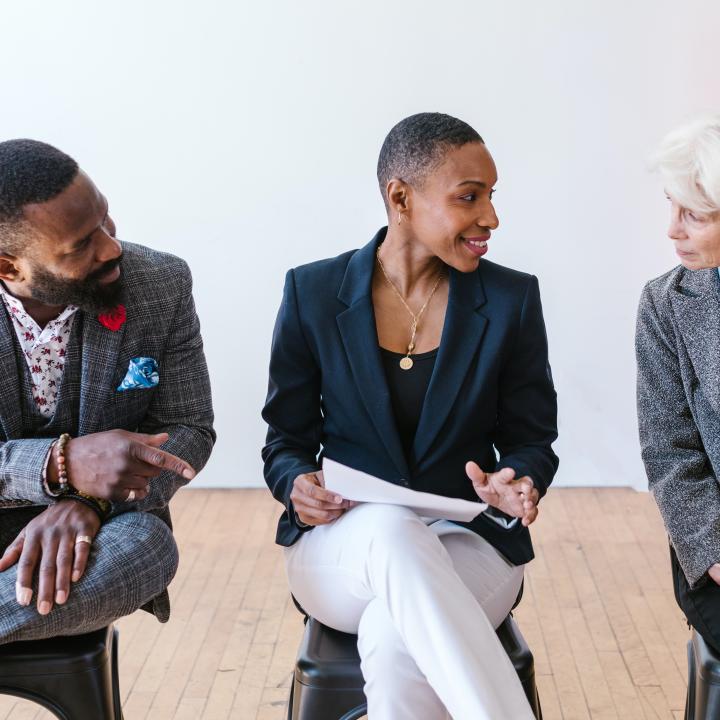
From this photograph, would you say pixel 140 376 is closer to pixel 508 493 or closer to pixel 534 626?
pixel 508 493

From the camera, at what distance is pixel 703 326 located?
2115 millimetres

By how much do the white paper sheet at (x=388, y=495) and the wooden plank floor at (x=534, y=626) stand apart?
1076mm

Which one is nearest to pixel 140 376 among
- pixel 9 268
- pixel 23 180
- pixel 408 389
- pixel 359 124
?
pixel 9 268

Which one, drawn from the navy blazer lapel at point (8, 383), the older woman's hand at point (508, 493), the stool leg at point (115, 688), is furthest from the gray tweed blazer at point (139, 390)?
the older woman's hand at point (508, 493)

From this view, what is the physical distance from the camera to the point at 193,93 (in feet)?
14.1

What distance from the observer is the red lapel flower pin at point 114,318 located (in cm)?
214

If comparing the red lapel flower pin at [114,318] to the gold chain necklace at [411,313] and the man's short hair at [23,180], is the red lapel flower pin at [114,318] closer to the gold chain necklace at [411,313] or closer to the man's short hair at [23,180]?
the man's short hair at [23,180]

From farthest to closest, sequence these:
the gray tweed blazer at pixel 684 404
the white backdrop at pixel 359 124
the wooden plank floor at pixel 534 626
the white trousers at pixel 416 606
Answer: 1. the white backdrop at pixel 359 124
2. the wooden plank floor at pixel 534 626
3. the gray tweed blazer at pixel 684 404
4. the white trousers at pixel 416 606

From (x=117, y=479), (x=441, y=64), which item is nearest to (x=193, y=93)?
(x=441, y=64)

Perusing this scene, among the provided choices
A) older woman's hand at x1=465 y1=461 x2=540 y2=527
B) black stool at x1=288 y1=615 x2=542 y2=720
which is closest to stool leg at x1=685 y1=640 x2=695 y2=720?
black stool at x1=288 y1=615 x2=542 y2=720

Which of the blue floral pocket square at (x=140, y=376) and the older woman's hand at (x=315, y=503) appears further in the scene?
the blue floral pocket square at (x=140, y=376)

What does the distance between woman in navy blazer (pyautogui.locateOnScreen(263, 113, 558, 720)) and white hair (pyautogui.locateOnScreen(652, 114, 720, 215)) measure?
35cm

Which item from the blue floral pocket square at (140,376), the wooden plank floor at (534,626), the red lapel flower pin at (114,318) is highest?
the red lapel flower pin at (114,318)

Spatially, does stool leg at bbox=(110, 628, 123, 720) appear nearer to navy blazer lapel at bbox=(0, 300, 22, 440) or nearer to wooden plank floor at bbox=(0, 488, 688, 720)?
navy blazer lapel at bbox=(0, 300, 22, 440)
